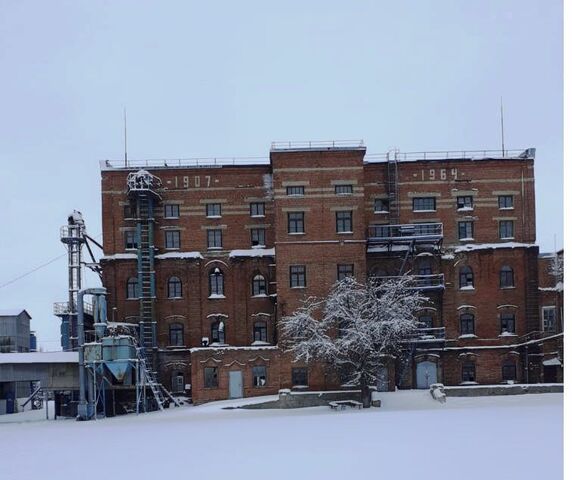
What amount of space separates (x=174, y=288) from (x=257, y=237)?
6.73 meters

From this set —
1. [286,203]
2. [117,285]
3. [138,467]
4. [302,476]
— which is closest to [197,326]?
[117,285]

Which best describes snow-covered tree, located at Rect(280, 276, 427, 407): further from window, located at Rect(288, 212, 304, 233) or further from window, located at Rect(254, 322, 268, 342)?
window, located at Rect(288, 212, 304, 233)

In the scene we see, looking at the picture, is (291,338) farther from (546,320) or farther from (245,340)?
(546,320)

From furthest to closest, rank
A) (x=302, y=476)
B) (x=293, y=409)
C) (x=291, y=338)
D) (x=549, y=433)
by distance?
(x=291, y=338)
(x=293, y=409)
(x=549, y=433)
(x=302, y=476)

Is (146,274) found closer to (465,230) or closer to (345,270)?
(345,270)

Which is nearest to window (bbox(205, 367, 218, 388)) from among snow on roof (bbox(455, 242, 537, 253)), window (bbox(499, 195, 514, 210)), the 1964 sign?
snow on roof (bbox(455, 242, 537, 253))

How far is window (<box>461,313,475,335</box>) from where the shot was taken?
41812 mm

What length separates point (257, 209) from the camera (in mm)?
42656

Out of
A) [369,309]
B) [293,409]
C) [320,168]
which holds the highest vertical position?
[320,168]

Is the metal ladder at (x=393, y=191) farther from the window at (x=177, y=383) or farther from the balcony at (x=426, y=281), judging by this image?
the window at (x=177, y=383)

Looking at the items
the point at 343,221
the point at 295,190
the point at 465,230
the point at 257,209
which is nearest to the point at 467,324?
the point at 465,230

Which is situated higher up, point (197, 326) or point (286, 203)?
point (286, 203)

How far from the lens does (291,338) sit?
125 ft

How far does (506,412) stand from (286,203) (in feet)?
60.9
